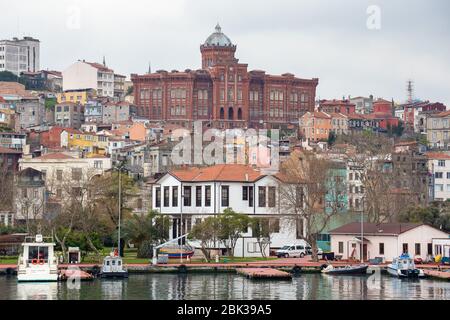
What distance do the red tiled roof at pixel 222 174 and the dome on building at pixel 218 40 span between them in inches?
3583

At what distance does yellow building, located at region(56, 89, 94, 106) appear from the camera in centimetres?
14012

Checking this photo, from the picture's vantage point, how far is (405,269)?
153 feet

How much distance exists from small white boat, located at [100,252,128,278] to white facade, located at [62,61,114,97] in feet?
333

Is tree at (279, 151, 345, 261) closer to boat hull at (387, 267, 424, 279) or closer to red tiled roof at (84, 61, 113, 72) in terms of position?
boat hull at (387, 267, 424, 279)

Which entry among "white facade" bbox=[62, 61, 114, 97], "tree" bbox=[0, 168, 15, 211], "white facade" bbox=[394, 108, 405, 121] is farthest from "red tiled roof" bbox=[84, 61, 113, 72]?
"tree" bbox=[0, 168, 15, 211]

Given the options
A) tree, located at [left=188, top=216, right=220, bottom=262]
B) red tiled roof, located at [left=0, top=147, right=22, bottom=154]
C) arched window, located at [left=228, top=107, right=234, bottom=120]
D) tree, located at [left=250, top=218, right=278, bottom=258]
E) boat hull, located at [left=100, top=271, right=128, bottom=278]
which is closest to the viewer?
boat hull, located at [left=100, top=271, right=128, bottom=278]

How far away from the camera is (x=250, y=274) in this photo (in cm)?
4544

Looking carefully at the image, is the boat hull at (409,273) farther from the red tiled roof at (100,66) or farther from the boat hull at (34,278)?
the red tiled roof at (100,66)

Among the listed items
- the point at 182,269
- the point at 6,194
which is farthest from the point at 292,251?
the point at 6,194

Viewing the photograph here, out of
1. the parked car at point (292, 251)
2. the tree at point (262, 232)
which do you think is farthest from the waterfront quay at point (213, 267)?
the parked car at point (292, 251)

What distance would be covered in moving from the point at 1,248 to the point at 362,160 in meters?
26.6

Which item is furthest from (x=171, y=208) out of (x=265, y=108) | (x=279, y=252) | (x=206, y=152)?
(x=265, y=108)
